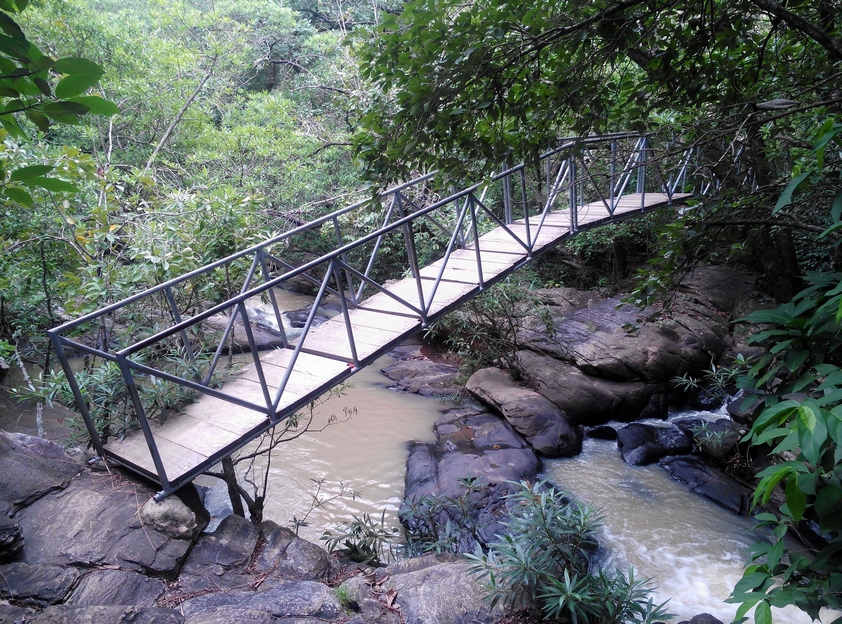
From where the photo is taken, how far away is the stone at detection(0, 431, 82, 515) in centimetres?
294

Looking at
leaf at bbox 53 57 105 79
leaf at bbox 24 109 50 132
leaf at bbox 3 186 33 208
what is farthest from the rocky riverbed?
leaf at bbox 53 57 105 79

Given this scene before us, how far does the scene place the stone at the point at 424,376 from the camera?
7418mm

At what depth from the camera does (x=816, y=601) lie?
1552 millimetres

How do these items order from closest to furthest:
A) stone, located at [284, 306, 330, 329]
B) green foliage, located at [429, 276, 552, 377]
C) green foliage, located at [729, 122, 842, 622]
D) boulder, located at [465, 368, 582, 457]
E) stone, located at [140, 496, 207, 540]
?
green foliage, located at [729, 122, 842, 622]
stone, located at [140, 496, 207, 540]
boulder, located at [465, 368, 582, 457]
green foliage, located at [429, 276, 552, 377]
stone, located at [284, 306, 330, 329]

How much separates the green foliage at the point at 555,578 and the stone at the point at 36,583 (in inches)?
81.7

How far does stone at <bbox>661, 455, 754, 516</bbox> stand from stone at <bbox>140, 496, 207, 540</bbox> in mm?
4559

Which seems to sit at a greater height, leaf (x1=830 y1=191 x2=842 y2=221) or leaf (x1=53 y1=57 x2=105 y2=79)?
leaf (x1=53 y1=57 x2=105 y2=79)

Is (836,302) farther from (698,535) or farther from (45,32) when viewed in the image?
(45,32)

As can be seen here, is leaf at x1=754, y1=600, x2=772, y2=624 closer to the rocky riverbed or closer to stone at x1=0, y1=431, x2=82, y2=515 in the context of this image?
the rocky riverbed

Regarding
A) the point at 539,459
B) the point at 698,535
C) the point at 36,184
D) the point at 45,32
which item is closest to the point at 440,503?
the point at 539,459

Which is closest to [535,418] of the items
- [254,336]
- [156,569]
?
[156,569]

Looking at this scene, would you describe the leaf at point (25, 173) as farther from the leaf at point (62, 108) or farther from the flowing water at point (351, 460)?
→ the flowing water at point (351, 460)

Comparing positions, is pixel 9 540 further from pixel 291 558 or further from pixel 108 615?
pixel 291 558

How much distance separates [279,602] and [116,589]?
0.81m
